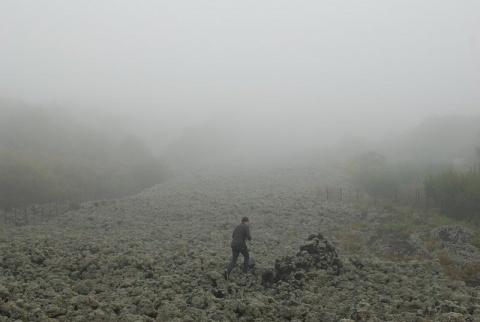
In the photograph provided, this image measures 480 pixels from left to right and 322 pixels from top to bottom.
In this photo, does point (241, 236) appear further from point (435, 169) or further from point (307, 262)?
point (435, 169)

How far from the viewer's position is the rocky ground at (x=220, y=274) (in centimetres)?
1149

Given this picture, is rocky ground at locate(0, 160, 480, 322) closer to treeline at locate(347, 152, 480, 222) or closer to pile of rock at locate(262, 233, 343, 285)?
pile of rock at locate(262, 233, 343, 285)

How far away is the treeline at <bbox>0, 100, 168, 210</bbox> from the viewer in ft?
130

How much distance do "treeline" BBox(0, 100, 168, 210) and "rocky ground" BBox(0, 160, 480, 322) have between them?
Result: 14.8 metres

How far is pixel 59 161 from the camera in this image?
52.7 meters

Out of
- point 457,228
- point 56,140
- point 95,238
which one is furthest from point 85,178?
point 457,228

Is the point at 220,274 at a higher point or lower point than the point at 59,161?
lower

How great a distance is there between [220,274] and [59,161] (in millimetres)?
43758

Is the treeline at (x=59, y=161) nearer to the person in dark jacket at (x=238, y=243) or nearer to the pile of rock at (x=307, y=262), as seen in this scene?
the person in dark jacket at (x=238, y=243)

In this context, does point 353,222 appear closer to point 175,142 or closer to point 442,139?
point 442,139

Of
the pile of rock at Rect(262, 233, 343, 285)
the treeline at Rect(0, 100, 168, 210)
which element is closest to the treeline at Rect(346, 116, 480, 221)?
the pile of rock at Rect(262, 233, 343, 285)

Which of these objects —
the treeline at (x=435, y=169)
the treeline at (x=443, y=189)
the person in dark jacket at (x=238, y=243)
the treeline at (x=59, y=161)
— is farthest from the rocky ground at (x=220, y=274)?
the treeline at (x=59, y=161)

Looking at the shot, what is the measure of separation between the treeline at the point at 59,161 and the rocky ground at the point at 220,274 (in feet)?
48.7

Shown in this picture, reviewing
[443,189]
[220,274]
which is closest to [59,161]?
[443,189]
